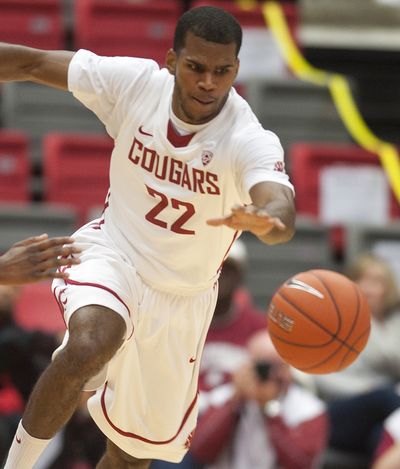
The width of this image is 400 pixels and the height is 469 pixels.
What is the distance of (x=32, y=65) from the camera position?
5656 millimetres

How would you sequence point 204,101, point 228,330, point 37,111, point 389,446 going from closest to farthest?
point 204,101 < point 389,446 < point 228,330 < point 37,111

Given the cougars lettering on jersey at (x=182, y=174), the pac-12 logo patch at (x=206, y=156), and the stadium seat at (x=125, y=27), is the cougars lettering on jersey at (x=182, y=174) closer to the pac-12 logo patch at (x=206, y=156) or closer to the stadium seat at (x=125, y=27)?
the pac-12 logo patch at (x=206, y=156)

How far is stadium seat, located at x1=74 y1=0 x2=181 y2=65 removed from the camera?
11375mm

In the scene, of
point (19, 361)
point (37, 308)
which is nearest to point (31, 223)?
point (37, 308)

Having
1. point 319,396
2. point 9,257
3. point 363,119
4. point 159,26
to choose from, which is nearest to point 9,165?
point 159,26

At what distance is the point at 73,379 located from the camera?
16.8ft

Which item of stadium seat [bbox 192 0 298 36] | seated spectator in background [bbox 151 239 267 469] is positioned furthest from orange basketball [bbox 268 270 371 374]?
stadium seat [bbox 192 0 298 36]

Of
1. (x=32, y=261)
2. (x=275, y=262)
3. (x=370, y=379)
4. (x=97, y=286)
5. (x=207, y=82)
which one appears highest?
(x=207, y=82)

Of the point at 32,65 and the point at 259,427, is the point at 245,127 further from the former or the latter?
the point at 259,427

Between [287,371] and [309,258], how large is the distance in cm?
220

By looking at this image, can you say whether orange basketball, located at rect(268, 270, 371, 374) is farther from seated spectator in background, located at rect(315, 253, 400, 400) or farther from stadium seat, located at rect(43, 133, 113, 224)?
stadium seat, located at rect(43, 133, 113, 224)

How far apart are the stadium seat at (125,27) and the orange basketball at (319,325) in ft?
18.8

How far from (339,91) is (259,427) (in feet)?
15.3

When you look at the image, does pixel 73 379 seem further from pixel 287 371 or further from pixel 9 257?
pixel 287 371
